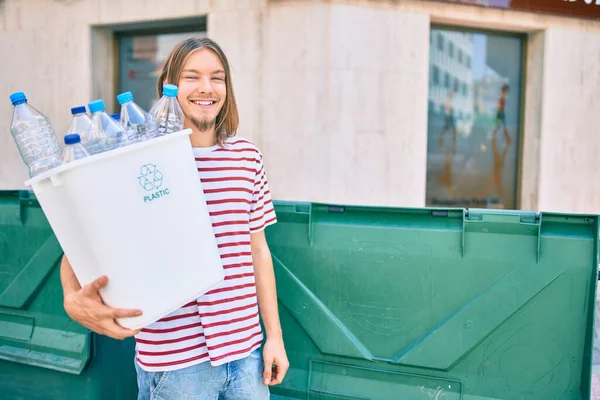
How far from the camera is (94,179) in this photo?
1.31m

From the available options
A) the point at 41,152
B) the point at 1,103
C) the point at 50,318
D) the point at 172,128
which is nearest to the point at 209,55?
the point at 172,128

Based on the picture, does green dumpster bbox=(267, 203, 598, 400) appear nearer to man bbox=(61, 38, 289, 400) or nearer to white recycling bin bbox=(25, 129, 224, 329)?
man bbox=(61, 38, 289, 400)

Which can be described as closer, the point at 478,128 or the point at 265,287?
the point at 265,287

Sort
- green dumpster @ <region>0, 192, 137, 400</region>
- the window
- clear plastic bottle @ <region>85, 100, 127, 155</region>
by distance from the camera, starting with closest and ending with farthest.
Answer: clear plastic bottle @ <region>85, 100, 127, 155</region> < green dumpster @ <region>0, 192, 137, 400</region> < the window

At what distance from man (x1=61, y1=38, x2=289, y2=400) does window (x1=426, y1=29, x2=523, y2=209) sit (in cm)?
529

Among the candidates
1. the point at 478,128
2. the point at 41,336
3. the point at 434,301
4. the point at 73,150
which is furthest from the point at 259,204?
the point at 478,128

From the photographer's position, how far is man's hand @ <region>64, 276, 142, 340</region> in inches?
54.4

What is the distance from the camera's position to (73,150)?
1345 millimetres

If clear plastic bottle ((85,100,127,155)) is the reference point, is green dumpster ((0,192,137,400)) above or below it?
below

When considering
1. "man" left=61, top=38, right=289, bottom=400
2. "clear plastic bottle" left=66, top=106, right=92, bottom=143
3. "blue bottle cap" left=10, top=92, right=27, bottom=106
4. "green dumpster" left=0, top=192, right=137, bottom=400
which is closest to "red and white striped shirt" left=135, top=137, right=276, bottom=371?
"man" left=61, top=38, right=289, bottom=400

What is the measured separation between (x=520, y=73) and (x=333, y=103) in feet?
9.40

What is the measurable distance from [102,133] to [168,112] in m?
0.22

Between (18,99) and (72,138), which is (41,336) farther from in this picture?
(72,138)

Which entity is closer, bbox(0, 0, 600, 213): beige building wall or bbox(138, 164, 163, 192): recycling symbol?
bbox(138, 164, 163, 192): recycling symbol
